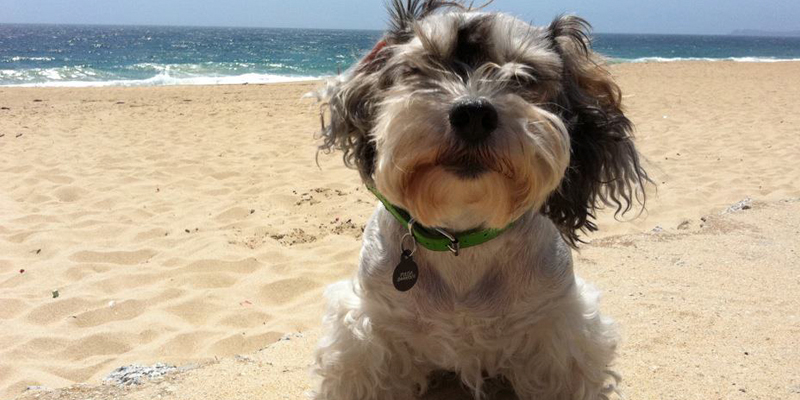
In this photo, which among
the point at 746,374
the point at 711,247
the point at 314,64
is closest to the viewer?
the point at 746,374

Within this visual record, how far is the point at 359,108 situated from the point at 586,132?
85 centimetres

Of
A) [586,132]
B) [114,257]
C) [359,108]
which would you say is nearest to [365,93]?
[359,108]

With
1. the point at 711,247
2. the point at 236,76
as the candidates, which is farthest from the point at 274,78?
the point at 711,247

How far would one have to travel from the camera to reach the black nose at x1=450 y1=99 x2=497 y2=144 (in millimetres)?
Answer: 1958

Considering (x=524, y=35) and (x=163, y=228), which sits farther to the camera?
(x=163, y=228)

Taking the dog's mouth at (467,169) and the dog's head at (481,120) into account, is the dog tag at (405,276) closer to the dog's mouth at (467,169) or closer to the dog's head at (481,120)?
the dog's head at (481,120)

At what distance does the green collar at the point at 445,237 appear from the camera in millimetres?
2365

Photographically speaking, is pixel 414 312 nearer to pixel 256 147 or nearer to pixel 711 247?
pixel 711 247

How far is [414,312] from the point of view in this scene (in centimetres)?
246

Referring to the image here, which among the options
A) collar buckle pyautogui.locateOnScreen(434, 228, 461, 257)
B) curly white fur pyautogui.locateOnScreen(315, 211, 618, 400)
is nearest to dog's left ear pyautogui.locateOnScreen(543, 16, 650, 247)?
→ curly white fur pyautogui.locateOnScreen(315, 211, 618, 400)

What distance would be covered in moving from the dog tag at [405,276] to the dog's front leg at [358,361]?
0.80 feet

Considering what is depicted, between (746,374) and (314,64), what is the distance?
110 feet

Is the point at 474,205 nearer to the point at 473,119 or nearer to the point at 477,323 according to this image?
the point at 473,119

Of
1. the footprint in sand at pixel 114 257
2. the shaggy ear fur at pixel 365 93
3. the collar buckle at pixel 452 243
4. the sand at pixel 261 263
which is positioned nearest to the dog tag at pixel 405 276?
the collar buckle at pixel 452 243
